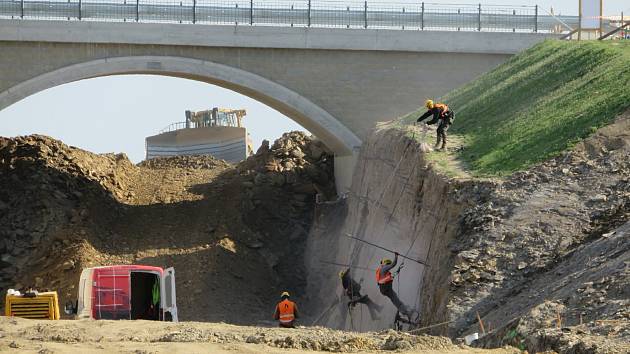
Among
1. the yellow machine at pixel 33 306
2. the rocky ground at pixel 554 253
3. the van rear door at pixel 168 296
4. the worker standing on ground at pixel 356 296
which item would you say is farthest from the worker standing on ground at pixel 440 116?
the yellow machine at pixel 33 306

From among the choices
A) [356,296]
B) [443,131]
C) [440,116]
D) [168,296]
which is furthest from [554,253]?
[443,131]

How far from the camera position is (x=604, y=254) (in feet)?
72.5

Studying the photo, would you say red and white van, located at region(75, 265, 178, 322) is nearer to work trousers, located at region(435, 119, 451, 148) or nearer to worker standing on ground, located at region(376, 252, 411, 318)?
worker standing on ground, located at region(376, 252, 411, 318)

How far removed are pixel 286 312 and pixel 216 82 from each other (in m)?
21.2

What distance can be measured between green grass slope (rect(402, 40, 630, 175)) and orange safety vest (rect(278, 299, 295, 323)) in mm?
5735

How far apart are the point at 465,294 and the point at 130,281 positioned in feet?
21.3

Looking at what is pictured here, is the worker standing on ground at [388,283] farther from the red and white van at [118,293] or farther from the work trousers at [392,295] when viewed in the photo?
the red and white van at [118,293]

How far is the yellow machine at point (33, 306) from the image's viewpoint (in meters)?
24.4

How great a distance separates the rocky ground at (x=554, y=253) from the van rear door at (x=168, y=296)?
532cm

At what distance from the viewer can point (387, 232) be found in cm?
3359

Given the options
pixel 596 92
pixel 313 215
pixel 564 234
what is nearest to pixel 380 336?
pixel 564 234

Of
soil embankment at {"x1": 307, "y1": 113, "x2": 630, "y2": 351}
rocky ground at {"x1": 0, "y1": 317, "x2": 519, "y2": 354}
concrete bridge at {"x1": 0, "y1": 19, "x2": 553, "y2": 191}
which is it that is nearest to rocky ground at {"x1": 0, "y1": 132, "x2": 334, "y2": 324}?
concrete bridge at {"x1": 0, "y1": 19, "x2": 553, "y2": 191}

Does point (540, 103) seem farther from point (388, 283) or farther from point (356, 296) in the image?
point (388, 283)

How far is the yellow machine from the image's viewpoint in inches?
961
